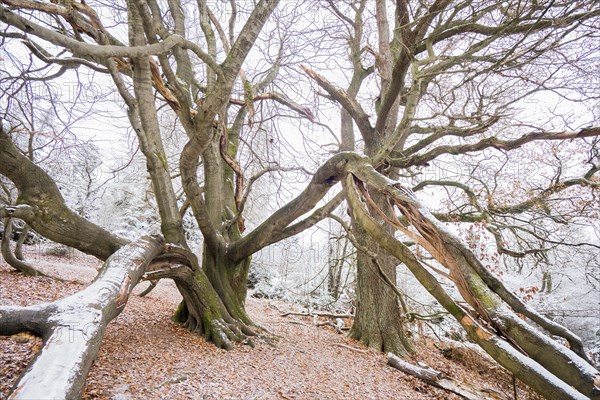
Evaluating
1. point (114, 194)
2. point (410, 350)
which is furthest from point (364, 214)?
point (114, 194)

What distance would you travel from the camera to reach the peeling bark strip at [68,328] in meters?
1.41

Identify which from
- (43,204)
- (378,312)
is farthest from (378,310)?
(43,204)

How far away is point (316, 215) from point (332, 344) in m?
2.59

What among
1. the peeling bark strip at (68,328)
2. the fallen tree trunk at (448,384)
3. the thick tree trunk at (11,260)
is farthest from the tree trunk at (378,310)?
the thick tree trunk at (11,260)

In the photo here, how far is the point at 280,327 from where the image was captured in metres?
6.96

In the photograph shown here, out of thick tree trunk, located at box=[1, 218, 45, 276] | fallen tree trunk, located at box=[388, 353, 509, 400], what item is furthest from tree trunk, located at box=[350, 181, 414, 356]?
thick tree trunk, located at box=[1, 218, 45, 276]

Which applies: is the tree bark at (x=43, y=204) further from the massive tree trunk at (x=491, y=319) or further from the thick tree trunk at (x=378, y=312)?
the thick tree trunk at (x=378, y=312)

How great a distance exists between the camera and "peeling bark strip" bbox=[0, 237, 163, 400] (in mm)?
1414

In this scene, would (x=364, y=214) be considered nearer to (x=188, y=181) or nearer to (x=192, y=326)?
(x=188, y=181)

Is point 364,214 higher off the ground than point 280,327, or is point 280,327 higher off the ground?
point 364,214

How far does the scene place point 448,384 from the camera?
430 cm

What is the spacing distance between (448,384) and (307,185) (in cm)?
340

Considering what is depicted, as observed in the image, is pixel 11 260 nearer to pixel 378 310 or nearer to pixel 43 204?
pixel 43 204

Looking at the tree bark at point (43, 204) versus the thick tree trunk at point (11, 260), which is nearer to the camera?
the tree bark at point (43, 204)
